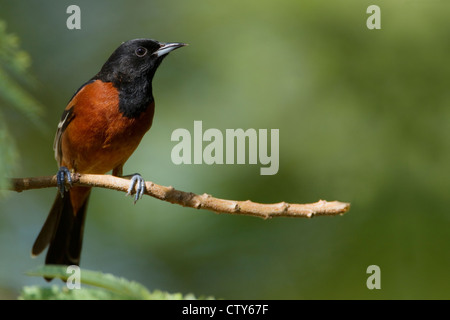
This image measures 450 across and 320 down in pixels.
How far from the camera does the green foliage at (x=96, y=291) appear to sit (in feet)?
3.56

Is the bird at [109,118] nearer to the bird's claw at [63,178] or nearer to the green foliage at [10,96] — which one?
the bird's claw at [63,178]

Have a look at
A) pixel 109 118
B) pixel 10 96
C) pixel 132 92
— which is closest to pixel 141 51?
pixel 132 92

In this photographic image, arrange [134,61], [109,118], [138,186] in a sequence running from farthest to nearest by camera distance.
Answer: [134,61], [109,118], [138,186]

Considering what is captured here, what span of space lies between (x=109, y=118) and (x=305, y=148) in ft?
6.24

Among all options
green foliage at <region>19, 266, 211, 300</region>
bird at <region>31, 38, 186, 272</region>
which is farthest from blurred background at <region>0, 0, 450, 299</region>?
green foliage at <region>19, 266, 211, 300</region>

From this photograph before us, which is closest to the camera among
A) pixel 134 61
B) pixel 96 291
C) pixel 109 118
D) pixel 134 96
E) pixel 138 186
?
pixel 96 291

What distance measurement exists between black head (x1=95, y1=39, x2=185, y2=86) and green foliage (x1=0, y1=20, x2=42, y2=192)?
299cm

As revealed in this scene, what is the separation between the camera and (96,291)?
1200mm

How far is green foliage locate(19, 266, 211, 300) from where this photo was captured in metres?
1.09

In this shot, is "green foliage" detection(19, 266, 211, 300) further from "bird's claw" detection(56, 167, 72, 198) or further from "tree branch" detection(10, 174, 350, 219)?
"bird's claw" detection(56, 167, 72, 198)

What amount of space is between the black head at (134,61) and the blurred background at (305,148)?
29.0 inches

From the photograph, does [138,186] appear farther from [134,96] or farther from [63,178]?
[134,96]
